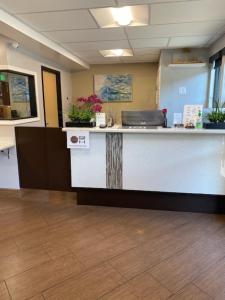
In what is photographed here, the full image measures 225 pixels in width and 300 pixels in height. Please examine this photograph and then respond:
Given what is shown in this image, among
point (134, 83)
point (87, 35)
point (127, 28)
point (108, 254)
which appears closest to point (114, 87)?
point (134, 83)

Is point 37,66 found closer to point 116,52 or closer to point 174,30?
point 116,52

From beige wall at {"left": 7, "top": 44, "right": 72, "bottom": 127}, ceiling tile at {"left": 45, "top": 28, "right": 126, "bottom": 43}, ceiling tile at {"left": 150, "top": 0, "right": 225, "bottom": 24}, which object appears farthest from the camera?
beige wall at {"left": 7, "top": 44, "right": 72, "bottom": 127}

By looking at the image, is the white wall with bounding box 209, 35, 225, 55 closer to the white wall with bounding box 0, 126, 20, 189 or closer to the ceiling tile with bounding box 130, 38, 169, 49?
the ceiling tile with bounding box 130, 38, 169, 49

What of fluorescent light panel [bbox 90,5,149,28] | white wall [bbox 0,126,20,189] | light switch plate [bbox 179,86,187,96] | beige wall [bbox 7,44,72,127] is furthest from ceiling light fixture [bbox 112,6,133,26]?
light switch plate [bbox 179,86,187,96]

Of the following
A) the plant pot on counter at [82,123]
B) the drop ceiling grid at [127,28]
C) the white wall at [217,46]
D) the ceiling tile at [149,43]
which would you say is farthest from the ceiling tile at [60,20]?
the white wall at [217,46]

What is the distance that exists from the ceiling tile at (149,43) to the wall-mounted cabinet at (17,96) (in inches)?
77.3

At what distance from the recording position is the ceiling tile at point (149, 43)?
3.88m

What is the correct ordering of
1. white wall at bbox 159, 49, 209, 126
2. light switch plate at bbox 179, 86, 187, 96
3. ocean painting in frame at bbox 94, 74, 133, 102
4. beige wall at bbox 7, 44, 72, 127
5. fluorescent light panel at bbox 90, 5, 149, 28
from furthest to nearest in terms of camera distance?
ocean painting in frame at bbox 94, 74, 133, 102 → light switch plate at bbox 179, 86, 187, 96 → white wall at bbox 159, 49, 209, 126 → beige wall at bbox 7, 44, 72, 127 → fluorescent light panel at bbox 90, 5, 149, 28

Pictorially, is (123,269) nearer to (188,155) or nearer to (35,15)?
(188,155)

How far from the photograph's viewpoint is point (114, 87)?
20.8 feet

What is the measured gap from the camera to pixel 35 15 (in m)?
2.69

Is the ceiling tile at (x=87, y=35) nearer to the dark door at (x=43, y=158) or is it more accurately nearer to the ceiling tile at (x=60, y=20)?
the ceiling tile at (x=60, y=20)

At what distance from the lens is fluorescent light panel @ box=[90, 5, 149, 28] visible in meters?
2.58

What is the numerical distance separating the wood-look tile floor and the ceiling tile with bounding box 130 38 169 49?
2.86m
